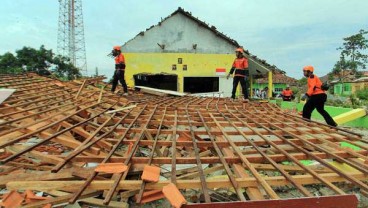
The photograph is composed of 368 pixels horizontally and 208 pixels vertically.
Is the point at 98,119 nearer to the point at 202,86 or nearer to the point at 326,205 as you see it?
the point at 326,205

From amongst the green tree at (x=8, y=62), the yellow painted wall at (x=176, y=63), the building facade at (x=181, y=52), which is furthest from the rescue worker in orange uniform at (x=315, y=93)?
the green tree at (x=8, y=62)

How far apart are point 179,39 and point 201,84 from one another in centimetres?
489

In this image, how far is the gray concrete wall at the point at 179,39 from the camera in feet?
61.4

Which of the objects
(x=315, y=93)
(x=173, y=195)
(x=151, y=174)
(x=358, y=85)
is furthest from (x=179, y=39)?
(x=358, y=85)

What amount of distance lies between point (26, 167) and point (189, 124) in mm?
2305

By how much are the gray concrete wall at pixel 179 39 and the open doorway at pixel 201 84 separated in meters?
2.07

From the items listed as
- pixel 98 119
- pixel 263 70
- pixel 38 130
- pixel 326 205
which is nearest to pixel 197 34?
pixel 263 70

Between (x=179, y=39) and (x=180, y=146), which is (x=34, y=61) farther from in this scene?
(x=180, y=146)

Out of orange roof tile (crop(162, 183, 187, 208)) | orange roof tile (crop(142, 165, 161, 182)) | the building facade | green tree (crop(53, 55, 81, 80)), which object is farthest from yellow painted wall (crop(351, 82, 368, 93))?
orange roof tile (crop(162, 183, 187, 208))

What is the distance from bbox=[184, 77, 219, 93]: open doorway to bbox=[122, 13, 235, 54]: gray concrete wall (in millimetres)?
2071

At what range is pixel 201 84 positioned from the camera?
2288cm

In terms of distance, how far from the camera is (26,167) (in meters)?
3.40

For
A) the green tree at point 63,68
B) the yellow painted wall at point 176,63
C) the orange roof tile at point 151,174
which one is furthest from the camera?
the green tree at point 63,68

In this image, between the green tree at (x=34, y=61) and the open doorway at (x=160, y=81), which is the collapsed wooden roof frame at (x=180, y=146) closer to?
the open doorway at (x=160, y=81)
